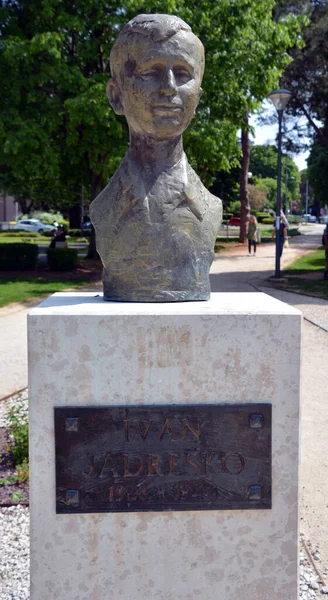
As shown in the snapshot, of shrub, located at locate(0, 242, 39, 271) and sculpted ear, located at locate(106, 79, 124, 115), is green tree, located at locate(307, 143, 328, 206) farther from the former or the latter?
sculpted ear, located at locate(106, 79, 124, 115)

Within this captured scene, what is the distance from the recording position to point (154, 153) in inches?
144

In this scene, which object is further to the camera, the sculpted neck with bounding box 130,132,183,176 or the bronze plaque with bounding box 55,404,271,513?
the sculpted neck with bounding box 130,132,183,176

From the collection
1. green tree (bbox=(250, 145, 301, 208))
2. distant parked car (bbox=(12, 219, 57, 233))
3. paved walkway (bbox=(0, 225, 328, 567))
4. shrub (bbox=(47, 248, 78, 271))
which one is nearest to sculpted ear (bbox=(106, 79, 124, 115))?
paved walkway (bbox=(0, 225, 328, 567))

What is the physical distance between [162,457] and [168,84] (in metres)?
1.90

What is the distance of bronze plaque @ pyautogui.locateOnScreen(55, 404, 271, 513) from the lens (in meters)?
3.21

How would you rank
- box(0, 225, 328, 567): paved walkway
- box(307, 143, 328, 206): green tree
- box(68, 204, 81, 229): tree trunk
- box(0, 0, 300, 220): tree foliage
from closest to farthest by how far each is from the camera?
box(0, 225, 328, 567): paved walkway → box(0, 0, 300, 220): tree foliage → box(307, 143, 328, 206): green tree → box(68, 204, 81, 229): tree trunk

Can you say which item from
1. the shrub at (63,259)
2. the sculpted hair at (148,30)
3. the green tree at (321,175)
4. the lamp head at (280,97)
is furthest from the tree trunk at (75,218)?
the sculpted hair at (148,30)

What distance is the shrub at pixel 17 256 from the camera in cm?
2008

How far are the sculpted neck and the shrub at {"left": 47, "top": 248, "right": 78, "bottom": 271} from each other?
15.8 metres

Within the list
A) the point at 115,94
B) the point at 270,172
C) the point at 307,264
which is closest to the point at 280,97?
the point at 307,264

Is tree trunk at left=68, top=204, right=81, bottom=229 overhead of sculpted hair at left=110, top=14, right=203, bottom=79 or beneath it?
beneath

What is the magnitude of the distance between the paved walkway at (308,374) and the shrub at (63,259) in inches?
168

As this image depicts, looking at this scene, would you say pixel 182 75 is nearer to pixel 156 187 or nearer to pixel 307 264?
pixel 156 187

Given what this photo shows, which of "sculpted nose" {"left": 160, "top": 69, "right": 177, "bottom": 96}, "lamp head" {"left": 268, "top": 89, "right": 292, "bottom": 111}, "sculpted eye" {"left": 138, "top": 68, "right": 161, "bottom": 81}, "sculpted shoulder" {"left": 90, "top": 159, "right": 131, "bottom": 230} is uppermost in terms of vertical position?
"lamp head" {"left": 268, "top": 89, "right": 292, "bottom": 111}
